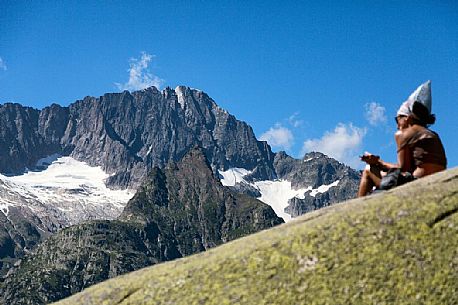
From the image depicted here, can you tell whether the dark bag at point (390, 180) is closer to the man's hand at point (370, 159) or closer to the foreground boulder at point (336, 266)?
the man's hand at point (370, 159)

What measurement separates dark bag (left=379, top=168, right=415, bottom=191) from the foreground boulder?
288 centimetres

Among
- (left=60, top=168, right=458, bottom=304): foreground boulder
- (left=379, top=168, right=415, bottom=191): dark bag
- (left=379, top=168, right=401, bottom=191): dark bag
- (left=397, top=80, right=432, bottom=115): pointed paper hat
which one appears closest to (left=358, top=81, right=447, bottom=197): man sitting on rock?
(left=397, top=80, right=432, bottom=115): pointed paper hat

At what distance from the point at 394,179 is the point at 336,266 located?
16.5ft

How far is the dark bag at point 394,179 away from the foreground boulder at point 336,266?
2.88 metres

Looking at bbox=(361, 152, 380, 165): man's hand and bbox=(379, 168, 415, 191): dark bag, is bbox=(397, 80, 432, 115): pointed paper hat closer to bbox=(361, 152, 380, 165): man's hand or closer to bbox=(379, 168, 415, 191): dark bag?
bbox=(361, 152, 380, 165): man's hand

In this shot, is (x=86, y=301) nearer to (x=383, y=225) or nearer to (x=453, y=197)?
(x=383, y=225)

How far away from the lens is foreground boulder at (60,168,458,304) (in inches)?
344

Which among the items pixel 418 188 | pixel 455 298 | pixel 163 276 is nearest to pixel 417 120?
pixel 418 188

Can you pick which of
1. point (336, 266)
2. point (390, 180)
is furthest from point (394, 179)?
point (336, 266)

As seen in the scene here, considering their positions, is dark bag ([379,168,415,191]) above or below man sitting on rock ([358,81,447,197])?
below

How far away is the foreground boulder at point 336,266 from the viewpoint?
8750 millimetres

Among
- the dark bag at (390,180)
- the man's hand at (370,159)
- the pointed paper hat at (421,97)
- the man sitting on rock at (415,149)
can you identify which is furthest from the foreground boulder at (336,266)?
the pointed paper hat at (421,97)

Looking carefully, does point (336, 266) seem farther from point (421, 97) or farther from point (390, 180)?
point (421, 97)

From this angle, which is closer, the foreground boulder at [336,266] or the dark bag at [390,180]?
the foreground boulder at [336,266]
